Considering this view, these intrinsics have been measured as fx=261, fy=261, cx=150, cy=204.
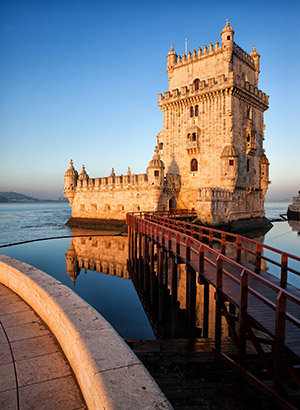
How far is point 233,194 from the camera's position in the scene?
26812 mm

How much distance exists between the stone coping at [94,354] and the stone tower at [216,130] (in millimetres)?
21221

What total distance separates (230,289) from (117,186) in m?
24.9

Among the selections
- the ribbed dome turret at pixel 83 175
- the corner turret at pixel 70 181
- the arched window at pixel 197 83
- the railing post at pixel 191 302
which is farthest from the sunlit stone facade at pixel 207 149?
the railing post at pixel 191 302

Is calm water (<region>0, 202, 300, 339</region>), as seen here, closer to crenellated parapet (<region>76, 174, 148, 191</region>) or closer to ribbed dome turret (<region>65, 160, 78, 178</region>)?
crenellated parapet (<region>76, 174, 148, 191</region>)

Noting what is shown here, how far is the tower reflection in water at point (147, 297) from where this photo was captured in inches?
319

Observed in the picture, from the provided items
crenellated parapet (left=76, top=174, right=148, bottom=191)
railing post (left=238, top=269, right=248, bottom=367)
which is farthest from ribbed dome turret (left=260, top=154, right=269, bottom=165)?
railing post (left=238, top=269, right=248, bottom=367)

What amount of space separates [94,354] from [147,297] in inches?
366

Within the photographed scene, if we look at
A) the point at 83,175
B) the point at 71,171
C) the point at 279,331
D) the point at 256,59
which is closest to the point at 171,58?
the point at 256,59

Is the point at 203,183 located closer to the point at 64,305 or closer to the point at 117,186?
the point at 117,186

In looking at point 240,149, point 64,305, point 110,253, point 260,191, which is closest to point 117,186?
point 110,253

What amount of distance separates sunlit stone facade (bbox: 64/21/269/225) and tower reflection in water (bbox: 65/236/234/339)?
973 cm

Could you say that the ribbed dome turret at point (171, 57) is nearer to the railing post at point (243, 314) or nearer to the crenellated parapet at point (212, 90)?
the crenellated parapet at point (212, 90)

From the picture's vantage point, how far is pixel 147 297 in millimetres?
11500

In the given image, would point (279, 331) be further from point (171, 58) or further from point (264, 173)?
point (171, 58)
